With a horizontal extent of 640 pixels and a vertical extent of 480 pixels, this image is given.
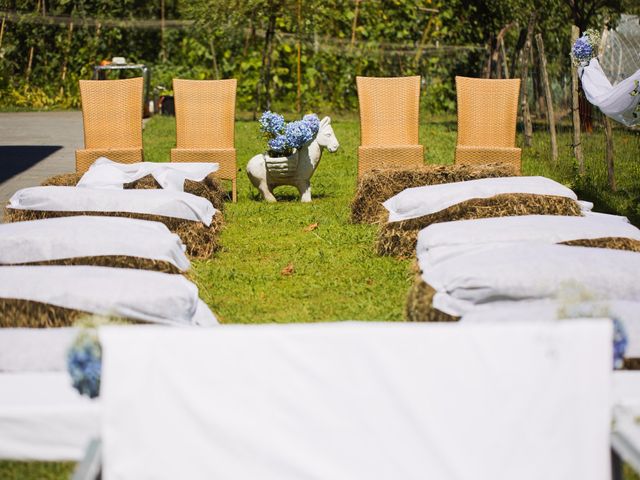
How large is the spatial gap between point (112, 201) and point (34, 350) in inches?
122

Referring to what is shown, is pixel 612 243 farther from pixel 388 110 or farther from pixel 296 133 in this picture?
pixel 388 110

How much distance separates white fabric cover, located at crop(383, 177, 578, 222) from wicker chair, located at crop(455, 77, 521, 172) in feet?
7.30

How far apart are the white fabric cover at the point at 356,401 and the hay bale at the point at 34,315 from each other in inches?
53.5

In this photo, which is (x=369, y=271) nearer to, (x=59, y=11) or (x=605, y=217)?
(x=605, y=217)

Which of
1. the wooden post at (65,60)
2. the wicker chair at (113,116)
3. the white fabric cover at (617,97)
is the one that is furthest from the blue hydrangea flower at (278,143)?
the wooden post at (65,60)

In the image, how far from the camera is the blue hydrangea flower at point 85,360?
8.56ft

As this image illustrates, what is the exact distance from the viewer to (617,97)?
769 centimetres

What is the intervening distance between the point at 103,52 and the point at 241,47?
8.40 feet

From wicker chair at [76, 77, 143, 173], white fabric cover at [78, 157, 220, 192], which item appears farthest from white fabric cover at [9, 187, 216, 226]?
wicker chair at [76, 77, 143, 173]

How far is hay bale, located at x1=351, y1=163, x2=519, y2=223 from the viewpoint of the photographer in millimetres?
7715

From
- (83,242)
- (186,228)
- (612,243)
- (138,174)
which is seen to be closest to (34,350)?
(83,242)

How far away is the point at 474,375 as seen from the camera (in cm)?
251

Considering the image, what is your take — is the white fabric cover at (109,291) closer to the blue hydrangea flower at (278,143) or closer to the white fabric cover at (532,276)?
the white fabric cover at (532,276)

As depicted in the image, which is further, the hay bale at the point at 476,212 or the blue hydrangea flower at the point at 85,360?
the hay bale at the point at 476,212
